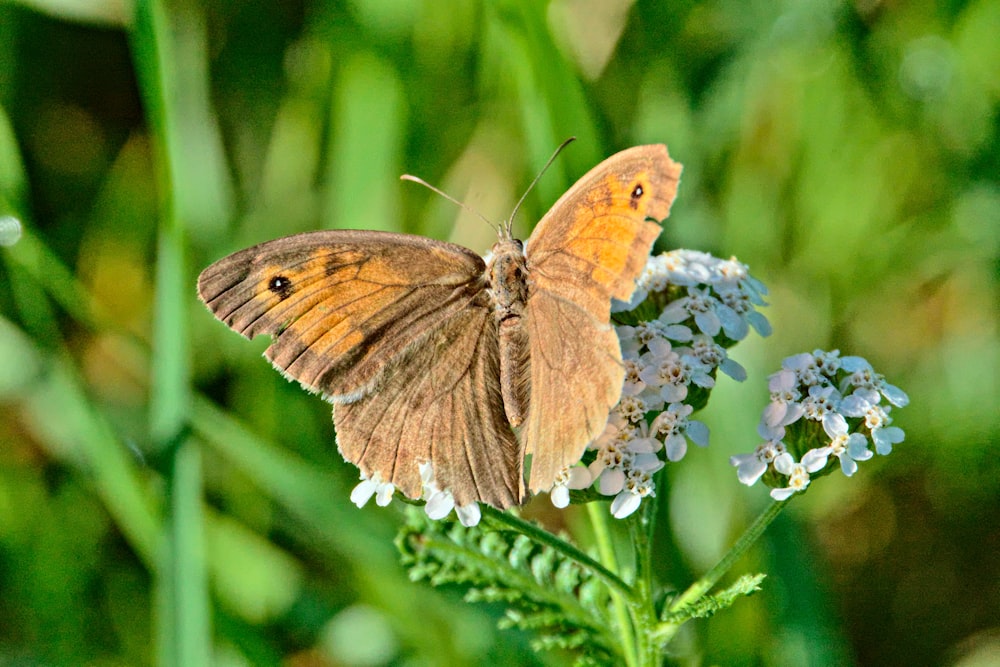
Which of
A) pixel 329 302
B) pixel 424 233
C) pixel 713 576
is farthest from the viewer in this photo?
pixel 424 233

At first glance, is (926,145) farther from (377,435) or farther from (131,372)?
(131,372)

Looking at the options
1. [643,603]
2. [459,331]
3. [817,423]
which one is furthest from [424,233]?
[643,603]

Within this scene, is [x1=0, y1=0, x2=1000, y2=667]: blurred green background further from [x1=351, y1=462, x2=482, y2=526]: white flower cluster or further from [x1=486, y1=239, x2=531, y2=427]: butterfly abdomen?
[x1=486, y1=239, x2=531, y2=427]: butterfly abdomen

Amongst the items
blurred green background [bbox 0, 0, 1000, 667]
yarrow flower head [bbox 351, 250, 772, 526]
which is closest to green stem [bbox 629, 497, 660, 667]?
yarrow flower head [bbox 351, 250, 772, 526]

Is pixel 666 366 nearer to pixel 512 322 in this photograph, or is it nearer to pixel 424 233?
pixel 512 322

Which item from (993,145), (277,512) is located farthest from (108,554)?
(993,145)

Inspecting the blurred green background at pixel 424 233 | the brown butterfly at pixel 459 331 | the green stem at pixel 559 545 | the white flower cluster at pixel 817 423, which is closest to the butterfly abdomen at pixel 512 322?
the brown butterfly at pixel 459 331
